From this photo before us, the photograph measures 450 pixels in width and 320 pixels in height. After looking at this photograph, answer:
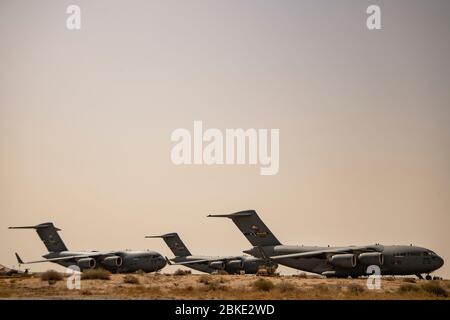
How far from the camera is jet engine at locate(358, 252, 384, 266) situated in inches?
1351

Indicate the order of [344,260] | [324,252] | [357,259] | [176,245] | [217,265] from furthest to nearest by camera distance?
[176,245]
[217,265]
[324,252]
[357,259]
[344,260]

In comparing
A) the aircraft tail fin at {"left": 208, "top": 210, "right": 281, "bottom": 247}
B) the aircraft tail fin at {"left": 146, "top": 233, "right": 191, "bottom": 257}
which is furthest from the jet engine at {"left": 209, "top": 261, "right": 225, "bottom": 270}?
the aircraft tail fin at {"left": 208, "top": 210, "right": 281, "bottom": 247}

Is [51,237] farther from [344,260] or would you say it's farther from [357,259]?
[357,259]

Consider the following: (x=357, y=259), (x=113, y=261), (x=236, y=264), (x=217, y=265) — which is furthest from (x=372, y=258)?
(x=113, y=261)

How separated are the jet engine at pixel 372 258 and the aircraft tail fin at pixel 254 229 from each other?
819cm

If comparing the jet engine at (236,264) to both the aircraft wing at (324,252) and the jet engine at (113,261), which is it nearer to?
the jet engine at (113,261)

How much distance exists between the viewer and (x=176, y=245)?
184 feet

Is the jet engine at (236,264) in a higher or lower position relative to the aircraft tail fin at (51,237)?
lower

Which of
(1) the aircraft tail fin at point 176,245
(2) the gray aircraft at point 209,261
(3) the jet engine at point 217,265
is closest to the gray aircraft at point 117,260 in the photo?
(2) the gray aircraft at point 209,261

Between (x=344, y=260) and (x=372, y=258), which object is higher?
(x=372, y=258)

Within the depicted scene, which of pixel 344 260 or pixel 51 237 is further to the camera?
pixel 51 237

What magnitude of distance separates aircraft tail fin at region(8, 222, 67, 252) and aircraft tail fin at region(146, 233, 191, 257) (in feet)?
33.6

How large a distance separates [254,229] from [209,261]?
10.9 meters

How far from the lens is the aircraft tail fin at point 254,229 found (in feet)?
135
